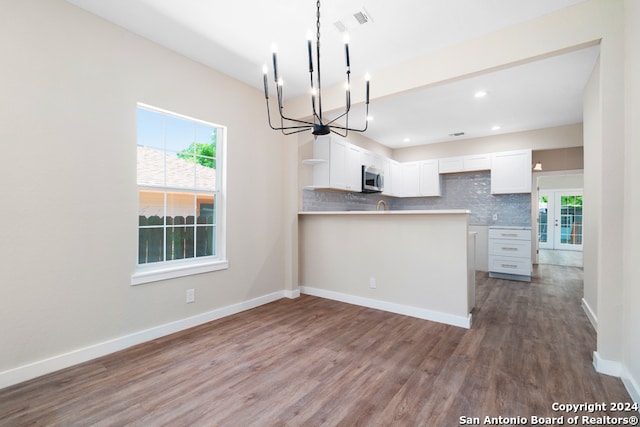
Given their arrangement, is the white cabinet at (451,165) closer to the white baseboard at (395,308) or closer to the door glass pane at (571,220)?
the white baseboard at (395,308)

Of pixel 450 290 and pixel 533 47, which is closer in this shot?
pixel 533 47

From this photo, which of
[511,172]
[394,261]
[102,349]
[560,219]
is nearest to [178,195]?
[102,349]

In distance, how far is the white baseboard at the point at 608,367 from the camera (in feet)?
6.76

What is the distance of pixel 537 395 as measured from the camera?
1859 millimetres

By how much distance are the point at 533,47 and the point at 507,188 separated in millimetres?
3645

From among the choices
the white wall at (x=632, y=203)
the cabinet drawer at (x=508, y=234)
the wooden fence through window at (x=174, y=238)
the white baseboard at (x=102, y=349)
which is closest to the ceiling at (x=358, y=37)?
Result: the white wall at (x=632, y=203)

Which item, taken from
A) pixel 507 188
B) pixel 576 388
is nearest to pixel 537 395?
pixel 576 388

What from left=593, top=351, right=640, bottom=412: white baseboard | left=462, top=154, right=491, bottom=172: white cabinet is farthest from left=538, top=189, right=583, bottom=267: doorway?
left=593, top=351, right=640, bottom=412: white baseboard

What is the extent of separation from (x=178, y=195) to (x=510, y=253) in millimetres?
5331

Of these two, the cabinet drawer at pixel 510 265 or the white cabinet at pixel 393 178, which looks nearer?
the cabinet drawer at pixel 510 265

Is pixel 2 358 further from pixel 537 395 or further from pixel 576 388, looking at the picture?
pixel 576 388

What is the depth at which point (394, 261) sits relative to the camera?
346 cm

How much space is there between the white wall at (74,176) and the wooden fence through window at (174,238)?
0.18 meters

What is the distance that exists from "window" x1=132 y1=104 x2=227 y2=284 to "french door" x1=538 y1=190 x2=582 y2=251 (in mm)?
9669
